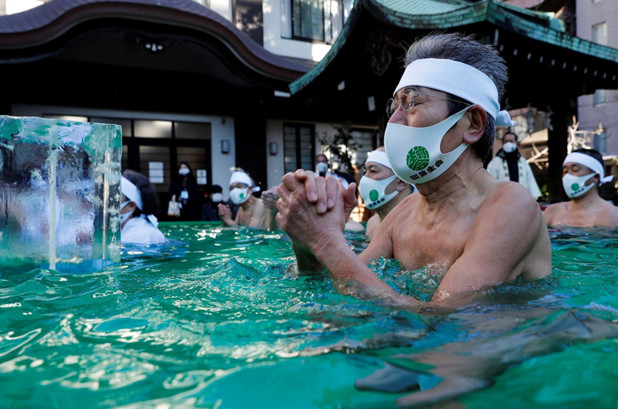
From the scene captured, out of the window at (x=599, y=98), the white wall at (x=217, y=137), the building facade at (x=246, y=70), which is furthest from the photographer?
the window at (x=599, y=98)

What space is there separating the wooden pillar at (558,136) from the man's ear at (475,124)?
26.3 feet

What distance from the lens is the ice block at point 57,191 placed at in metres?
2.91

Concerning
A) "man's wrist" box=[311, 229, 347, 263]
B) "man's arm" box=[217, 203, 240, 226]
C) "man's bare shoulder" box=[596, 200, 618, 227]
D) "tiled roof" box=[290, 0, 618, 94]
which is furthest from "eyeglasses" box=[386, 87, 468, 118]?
"man's arm" box=[217, 203, 240, 226]

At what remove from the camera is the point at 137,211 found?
5.36 meters

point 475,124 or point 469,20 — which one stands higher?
point 469,20

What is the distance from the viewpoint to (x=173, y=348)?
1.70 meters

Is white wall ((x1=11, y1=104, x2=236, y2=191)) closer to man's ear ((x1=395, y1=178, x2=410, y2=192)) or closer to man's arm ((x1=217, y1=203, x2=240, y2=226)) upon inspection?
man's arm ((x1=217, y1=203, x2=240, y2=226))

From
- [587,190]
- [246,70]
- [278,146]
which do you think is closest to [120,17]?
[246,70]

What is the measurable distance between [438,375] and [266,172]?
1284 centimetres

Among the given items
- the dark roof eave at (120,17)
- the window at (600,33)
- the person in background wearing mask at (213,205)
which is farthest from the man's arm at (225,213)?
the window at (600,33)

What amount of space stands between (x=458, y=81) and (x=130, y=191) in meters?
3.71

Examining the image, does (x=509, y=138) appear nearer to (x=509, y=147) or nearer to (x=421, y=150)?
(x=509, y=147)

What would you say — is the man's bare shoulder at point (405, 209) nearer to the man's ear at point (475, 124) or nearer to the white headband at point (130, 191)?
the man's ear at point (475, 124)

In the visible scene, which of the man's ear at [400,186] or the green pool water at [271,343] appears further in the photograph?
the man's ear at [400,186]
